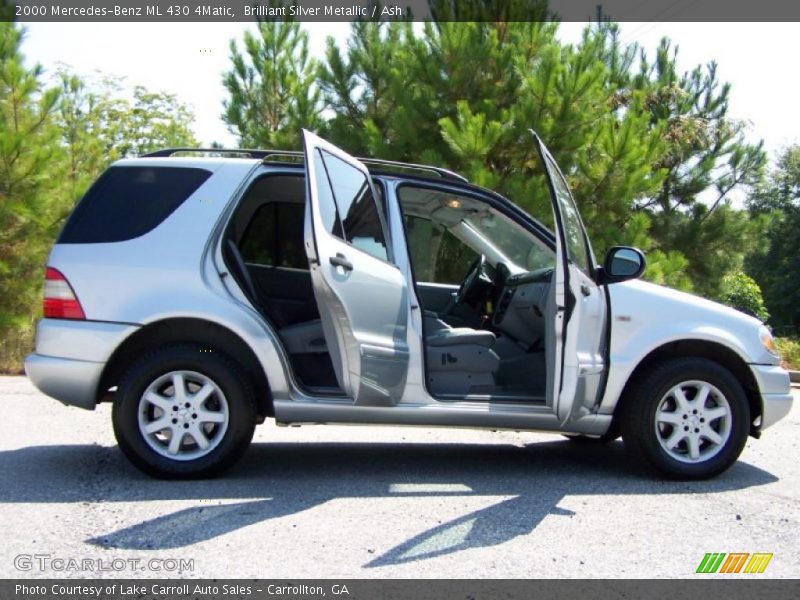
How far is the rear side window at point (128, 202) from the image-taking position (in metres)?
5.70

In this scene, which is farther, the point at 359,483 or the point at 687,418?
the point at 687,418

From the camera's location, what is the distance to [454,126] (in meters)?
13.4

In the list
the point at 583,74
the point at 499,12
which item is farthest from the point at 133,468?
the point at 499,12

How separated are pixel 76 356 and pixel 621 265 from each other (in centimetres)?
326

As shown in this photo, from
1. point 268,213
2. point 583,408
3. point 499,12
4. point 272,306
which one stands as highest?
point 499,12

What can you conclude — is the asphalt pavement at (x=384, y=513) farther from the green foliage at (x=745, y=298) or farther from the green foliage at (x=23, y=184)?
the green foliage at (x=745, y=298)

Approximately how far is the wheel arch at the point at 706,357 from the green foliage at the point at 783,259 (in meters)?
28.9

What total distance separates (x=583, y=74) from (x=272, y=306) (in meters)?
8.35

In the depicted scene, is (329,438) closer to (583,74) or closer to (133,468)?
(133,468)

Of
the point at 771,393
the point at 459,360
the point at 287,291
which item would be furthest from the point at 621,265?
the point at 287,291

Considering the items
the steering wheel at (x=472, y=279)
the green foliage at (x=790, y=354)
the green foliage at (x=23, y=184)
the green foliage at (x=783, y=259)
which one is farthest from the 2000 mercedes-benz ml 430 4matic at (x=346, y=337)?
the green foliage at (x=783, y=259)

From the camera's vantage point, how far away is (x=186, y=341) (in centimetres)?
567
